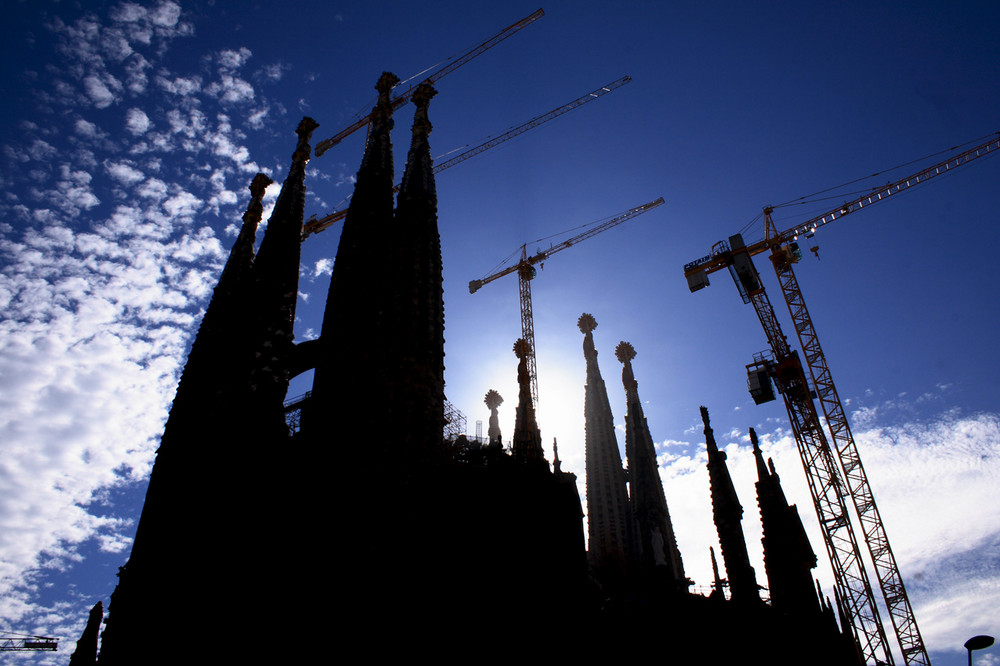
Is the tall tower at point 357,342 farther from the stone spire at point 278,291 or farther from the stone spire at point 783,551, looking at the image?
the stone spire at point 783,551

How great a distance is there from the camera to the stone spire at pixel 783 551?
28.1 metres

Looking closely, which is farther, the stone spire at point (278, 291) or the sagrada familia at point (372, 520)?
the stone spire at point (278, 291)

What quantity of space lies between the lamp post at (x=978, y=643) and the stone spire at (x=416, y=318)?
50.4 feet

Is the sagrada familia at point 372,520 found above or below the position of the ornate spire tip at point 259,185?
below

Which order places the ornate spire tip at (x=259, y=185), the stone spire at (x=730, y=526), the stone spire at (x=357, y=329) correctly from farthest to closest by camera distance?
the ornate spire tip at (x=259, y=185), the stone spire at (x=730, y=526), the stone spire at (x=357, y=329)

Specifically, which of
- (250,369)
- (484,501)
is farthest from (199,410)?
(484,501)

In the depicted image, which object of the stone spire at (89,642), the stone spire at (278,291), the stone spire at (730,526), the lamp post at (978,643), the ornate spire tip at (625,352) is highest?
the ornate spire tip at (625,352)

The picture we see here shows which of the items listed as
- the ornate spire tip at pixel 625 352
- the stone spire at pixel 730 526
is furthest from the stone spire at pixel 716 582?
the ornate spire tip at pixel 625 352

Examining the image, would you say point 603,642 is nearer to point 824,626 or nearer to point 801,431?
point 824,626

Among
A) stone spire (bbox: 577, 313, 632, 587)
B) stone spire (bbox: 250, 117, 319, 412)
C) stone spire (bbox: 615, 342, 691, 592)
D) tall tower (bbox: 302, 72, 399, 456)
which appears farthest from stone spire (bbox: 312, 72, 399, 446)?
stone spire (bbox: 577, 313, 632, 587)

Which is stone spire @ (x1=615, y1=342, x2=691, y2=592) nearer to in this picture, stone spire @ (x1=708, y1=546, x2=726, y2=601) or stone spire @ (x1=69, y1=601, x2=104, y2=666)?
stone spire @ (x1=708, y1=546, x2=726, y2=601)

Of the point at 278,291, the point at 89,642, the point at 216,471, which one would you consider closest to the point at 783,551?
the point at 216,471

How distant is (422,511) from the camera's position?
1745 centimetres

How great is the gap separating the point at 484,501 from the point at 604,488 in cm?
4529
